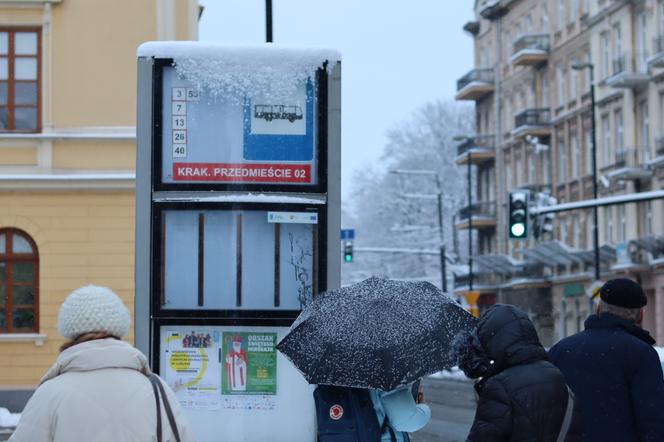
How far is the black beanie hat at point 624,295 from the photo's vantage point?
25.8 ft

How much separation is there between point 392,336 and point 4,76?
2271 cm

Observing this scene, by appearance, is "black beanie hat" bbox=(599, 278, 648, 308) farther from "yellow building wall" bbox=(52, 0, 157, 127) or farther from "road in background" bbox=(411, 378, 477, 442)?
"yellow building wall" bbox=(52, 0, 157, 127)

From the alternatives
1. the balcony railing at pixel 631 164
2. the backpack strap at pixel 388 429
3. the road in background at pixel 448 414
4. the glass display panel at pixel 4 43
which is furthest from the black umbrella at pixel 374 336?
the balcony railing at pixel 631 164

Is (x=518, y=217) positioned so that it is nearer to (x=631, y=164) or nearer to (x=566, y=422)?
(x=566, y=422)

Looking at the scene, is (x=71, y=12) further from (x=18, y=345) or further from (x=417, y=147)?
(x=417, y=147)

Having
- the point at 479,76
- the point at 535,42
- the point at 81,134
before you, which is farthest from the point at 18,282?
the point at 479,76

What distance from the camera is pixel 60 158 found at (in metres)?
29.3

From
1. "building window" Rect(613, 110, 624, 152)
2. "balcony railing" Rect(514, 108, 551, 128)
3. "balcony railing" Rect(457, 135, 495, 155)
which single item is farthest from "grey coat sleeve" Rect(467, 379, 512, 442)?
"balcony railing" Rect(457, 135, 495, 155)

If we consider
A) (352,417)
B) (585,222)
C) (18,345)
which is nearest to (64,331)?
(352,417)

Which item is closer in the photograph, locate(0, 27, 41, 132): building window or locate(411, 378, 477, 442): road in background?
locate(411, 378, 477, 442): road in background

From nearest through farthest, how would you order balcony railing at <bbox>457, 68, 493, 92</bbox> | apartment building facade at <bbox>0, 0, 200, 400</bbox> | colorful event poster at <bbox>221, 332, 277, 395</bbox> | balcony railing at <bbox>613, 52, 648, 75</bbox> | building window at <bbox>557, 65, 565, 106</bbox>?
colorful event poster at <bbox>221, 332, 277, 395</bbox> → apartment building facade at <bbox>0, 0, 200, 400</bbox> → balcony railing at <bbox>613, 52, 648, 75</bbox> → building window at <bbox>557, 65, 565, 106</bbox> → balcony railing at <bbox>457, 68, 493, 92</bbox>

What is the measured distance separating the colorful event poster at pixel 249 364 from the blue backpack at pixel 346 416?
1259 mm

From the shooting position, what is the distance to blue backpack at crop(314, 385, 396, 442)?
7.86m

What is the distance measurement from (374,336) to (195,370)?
1745 mm
